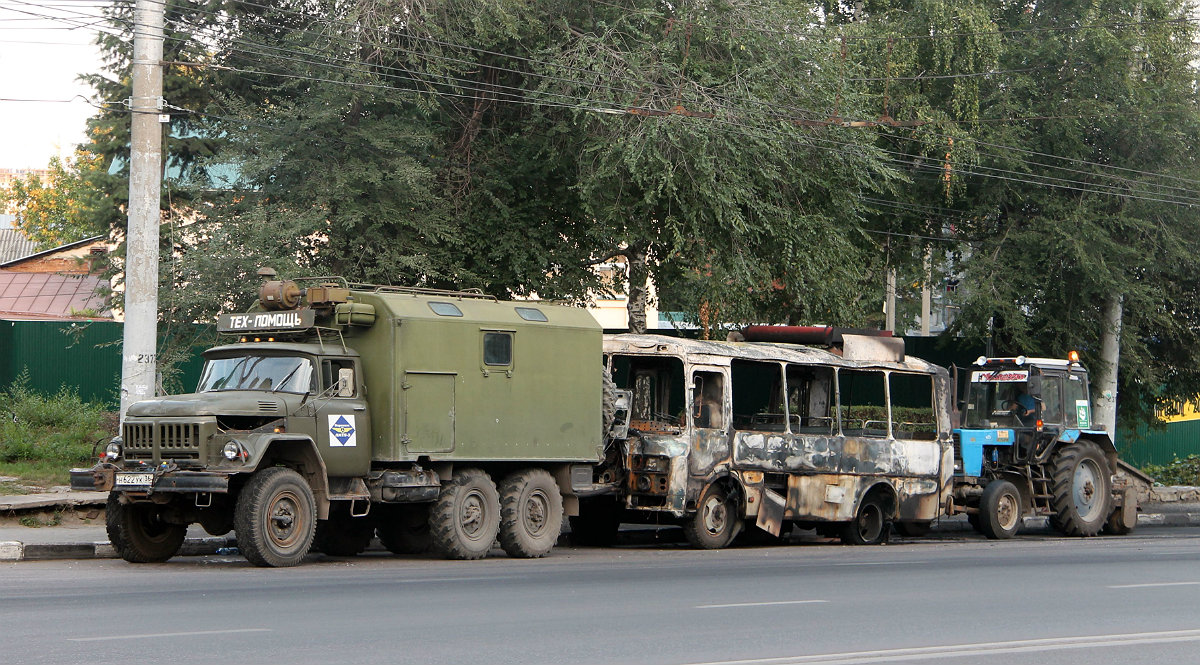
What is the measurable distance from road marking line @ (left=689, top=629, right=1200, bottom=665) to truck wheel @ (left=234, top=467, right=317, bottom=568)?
6.91 m

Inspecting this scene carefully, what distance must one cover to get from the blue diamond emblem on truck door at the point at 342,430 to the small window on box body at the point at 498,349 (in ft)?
6.61

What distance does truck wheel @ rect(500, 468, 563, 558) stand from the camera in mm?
16984

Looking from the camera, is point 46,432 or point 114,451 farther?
point 46,432

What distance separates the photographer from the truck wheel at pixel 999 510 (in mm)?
22188

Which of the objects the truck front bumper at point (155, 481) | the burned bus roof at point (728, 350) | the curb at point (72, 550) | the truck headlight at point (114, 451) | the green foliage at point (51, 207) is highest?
the green foliage at point (51, 207)

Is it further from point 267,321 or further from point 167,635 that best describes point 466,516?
point 167,635

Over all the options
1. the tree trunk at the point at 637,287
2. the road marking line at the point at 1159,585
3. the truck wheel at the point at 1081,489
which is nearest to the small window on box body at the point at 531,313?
the tree trunk at the point at 637,287

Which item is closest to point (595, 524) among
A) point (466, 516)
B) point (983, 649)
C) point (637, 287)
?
point (466, 516)

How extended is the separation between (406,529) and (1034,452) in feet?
37.0

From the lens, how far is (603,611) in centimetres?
1141

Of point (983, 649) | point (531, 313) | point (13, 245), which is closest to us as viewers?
point (983, 649)

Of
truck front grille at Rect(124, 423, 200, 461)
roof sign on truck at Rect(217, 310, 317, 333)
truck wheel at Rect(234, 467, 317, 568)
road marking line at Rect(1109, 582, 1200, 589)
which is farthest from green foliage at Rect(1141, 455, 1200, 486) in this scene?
truck front grille at Rect(124, 423, 200, 461)

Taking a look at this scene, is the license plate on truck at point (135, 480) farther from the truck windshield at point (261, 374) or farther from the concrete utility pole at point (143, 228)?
the concrete utility pole at point (143, 228)

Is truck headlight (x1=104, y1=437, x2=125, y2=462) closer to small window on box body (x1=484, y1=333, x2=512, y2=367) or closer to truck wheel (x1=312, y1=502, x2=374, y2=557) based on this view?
truck wheel (x1=312, y1=502, x2=374, y2=557)
